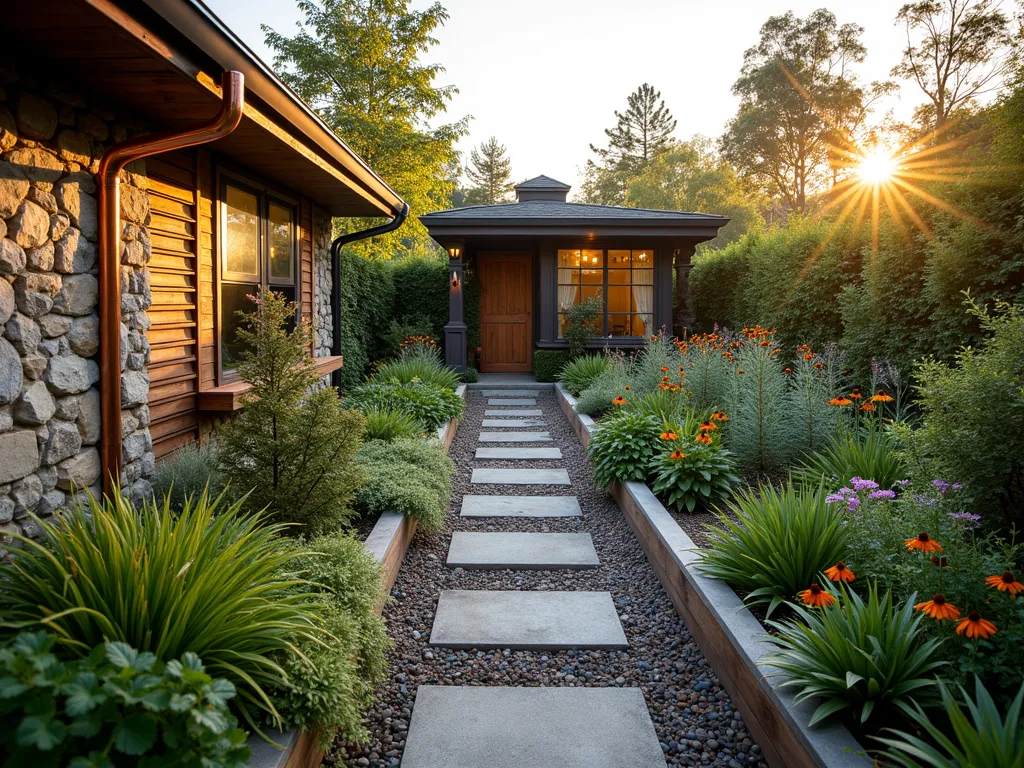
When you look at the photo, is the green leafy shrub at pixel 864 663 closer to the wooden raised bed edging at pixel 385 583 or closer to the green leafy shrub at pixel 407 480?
the wooden raised bed edging at pixel 385 583

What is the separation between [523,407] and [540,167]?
38138 mm

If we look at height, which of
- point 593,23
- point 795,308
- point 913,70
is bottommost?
point 795,308

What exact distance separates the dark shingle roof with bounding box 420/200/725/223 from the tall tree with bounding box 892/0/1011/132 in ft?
45.4

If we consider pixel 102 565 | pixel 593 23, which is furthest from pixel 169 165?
pixel 593 23

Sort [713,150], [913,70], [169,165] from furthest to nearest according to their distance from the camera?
[713,150] → [913,70] → [169,165]

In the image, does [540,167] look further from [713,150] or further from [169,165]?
[169,165]

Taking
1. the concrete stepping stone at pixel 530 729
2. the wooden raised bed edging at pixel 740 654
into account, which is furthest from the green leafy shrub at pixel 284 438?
the wooden raised bed edging at pixel 740 654

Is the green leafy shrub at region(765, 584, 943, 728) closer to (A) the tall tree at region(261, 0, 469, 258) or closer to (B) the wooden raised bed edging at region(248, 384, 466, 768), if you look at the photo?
(B) the wooden raised bed edging at region(248, 384, 466, 768)

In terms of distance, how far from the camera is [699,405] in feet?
20.8

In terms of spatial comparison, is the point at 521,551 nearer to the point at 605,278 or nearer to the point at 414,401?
the point at 414,401

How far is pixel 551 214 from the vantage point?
38.8 ft

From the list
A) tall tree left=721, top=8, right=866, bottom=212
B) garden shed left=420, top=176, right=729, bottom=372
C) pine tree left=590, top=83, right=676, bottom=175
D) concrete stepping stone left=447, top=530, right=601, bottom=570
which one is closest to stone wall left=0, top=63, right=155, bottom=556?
concrete stepping stone left=447, top=530, right=601, bottom=570

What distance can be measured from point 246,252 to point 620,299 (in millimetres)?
7643

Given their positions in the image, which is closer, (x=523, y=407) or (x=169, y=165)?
(x=169, y=165)
